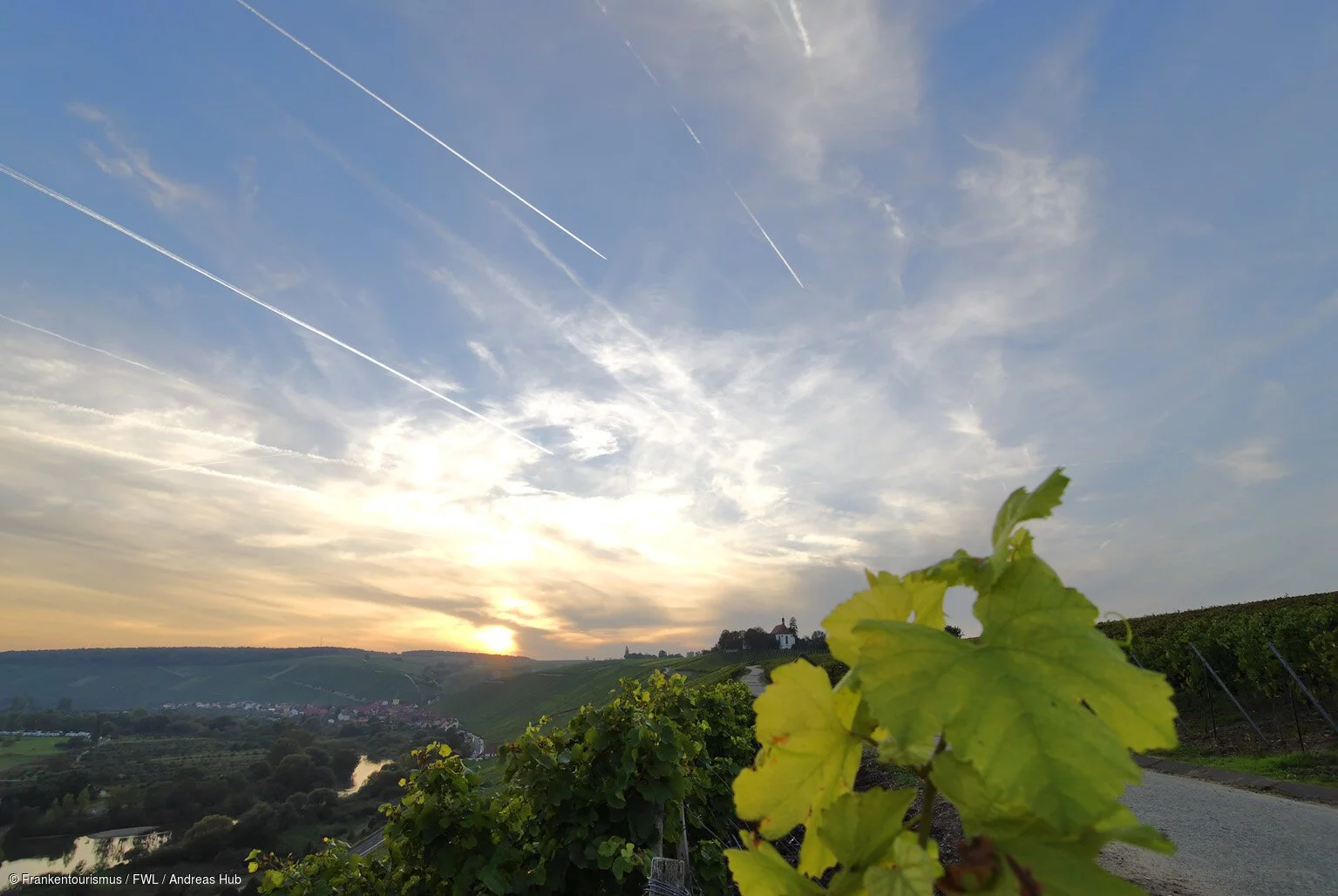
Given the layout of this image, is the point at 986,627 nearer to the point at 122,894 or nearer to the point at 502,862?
the point at 502,862

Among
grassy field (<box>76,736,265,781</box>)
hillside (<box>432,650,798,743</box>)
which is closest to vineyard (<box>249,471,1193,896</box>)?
grassy field (<box>76,736,265,781</box>)

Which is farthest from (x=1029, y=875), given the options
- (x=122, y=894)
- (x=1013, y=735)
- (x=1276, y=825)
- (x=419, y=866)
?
(x=122, y=894)

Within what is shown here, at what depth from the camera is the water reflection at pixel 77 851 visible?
37.0 m

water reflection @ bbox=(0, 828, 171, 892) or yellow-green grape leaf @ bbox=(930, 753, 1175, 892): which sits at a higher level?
yellow-green grape leaf @ bbox=(930, 753, 1175, 892)

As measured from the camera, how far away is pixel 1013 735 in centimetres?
55

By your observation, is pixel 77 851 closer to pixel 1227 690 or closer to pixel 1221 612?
pixel 1227 690

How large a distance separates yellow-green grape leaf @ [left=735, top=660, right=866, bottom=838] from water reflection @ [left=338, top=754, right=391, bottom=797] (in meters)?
Answer: 41.9

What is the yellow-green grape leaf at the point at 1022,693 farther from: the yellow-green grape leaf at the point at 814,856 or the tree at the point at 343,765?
the tree at the point at 343,765

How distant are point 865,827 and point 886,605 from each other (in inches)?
9.3

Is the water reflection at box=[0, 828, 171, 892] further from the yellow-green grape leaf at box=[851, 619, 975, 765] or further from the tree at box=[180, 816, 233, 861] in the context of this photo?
the yellow-green grape leaf at box=[851, 619, 975, 765]

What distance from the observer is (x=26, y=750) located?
2215 inches

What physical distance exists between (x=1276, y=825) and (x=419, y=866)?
12231 millimetres

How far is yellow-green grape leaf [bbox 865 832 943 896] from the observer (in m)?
0.56

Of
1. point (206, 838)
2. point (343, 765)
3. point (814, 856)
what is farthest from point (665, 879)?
point (343, 765)
